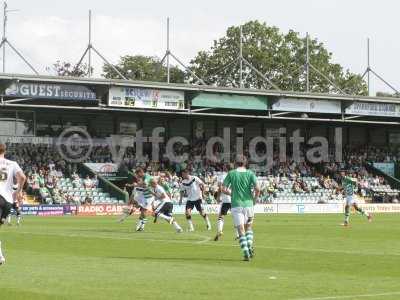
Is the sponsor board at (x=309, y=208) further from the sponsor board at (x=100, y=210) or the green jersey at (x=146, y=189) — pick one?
the green jersey at (x=146, y=189)

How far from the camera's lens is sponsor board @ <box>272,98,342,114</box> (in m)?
66.2

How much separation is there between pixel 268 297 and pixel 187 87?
4837 cm

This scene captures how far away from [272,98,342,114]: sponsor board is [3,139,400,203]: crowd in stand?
5595mm

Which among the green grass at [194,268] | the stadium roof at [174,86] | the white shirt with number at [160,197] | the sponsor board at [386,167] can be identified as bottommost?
the green grass at [194,268]

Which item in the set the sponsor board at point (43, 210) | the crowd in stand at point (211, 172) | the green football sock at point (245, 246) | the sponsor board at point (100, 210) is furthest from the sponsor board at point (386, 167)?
the green football sock at point (245, 246)

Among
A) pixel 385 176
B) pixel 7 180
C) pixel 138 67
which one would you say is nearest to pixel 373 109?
pixel 385 176

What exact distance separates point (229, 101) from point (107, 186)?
1076cm

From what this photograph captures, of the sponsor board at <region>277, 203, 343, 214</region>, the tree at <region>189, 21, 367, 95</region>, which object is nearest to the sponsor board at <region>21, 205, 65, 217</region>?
the sponsor board at <region>277, 203, 343, 214</region>

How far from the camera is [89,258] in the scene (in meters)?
19.3

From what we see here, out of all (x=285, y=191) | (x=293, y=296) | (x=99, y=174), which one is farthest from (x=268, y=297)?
(x=285, y=191)

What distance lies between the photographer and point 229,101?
208ft

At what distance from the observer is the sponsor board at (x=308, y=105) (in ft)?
217

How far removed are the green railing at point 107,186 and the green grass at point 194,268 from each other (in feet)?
101

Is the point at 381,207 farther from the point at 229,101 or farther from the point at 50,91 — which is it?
the point at 50,91
